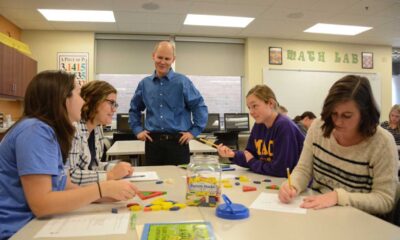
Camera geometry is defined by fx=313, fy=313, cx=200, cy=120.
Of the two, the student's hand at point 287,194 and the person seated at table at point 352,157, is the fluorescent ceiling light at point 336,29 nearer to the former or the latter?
the person seated at table at point 352,157

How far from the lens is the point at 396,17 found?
5137 millimetres

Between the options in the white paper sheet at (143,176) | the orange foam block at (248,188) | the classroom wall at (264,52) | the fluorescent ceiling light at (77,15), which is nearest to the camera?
the orange foam block at (248,188)

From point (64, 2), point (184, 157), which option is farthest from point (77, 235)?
point (64, 2)

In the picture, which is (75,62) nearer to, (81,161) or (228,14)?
(228,14)

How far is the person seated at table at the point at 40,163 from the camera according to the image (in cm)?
102

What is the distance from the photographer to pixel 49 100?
3.77 ft

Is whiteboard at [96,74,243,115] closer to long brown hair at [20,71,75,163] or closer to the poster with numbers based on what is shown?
the poster with numbers

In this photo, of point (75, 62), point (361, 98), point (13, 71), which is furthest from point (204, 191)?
point (75, 62)

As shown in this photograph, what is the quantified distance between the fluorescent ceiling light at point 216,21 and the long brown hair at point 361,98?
4072 millimetres

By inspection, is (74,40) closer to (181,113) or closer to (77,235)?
(181,113)

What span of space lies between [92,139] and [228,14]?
3.72 m

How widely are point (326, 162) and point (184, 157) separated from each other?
1291 mm

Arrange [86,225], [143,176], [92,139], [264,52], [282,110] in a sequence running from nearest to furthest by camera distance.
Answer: [86,225] → [143,176] → [92,139] → [282,110] → [264,52]

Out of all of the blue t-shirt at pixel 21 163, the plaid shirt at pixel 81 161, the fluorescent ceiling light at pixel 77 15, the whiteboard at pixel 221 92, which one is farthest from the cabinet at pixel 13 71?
the blue t-shirt at pixel 21 163
